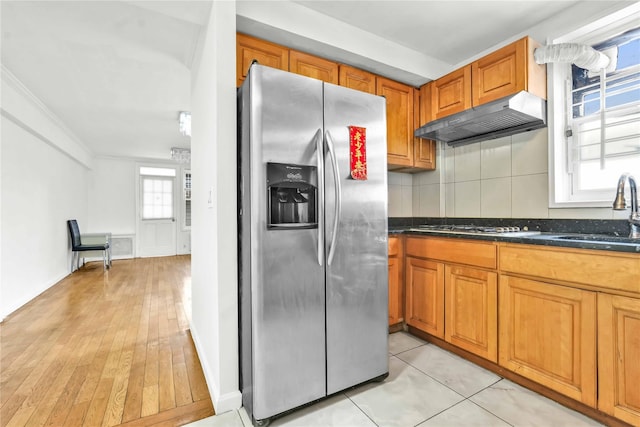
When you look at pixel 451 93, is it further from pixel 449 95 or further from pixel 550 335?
pixel 550 335

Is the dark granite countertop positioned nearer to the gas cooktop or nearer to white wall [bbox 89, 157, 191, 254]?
the gas cooktop

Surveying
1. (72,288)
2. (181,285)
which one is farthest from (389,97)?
(72,288)

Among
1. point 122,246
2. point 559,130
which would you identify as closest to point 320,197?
point 559,130

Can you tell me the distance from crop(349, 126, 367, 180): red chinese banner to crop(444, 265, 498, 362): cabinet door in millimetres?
1044

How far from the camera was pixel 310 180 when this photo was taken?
1567 mm

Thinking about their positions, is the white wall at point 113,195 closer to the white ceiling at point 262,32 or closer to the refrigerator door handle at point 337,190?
the white ceiling at point 262,32

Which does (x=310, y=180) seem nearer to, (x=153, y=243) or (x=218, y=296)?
(x=218, y=296)

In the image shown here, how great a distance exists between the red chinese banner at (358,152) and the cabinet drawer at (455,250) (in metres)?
0.90

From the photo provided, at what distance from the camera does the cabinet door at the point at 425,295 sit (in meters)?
2.23

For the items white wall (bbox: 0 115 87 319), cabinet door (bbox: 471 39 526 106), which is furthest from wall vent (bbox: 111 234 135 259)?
cabinet door (bbox: 471 39 526 106)

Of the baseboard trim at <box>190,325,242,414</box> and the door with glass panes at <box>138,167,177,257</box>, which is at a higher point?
the door with glass panes at <box>138,167,177,257</box>

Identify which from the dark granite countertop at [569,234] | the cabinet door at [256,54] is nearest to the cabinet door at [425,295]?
the dark granite countertop at [569,234]

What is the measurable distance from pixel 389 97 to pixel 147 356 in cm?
291

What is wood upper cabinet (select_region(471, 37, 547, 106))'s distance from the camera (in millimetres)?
2027
